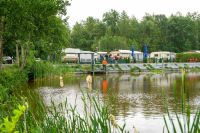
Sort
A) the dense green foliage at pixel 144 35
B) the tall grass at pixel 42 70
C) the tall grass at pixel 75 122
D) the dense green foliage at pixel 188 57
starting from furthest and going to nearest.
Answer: the dense green foliage at pixel 144 35, the dense green foliage at pixel 188 57, the tall grass at pixel 42 70, the tall grass at pixel 75 122

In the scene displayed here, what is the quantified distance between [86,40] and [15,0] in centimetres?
7547

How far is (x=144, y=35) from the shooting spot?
94.4m

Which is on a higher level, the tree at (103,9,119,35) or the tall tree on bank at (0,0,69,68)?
the tree at (103,9,119,35)

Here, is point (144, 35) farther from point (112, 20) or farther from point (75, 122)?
point (75, 122)

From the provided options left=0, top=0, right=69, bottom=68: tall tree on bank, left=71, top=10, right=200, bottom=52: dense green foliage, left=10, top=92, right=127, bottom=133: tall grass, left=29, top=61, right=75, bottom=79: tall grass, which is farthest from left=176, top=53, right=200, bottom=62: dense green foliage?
left=10, top=92, right=127, bottom=133: tall grass

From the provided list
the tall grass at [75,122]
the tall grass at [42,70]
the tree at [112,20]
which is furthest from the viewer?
the tree at [112,20]

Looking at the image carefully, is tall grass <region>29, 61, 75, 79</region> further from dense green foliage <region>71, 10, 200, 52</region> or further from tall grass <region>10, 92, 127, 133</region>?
dense green foliage <region>71, 10, 200, 52</region>

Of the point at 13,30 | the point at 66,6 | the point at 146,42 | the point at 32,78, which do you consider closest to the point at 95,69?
the point at 32,78

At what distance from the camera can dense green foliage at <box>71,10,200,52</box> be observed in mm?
87812

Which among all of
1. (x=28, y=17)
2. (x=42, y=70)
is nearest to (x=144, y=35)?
(x=42, y=70)

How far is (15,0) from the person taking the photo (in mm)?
20328

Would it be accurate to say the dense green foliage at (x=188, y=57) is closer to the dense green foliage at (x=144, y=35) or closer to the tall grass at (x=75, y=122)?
the dense green foliage at (x=144, y=35)

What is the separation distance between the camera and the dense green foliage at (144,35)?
87.8m

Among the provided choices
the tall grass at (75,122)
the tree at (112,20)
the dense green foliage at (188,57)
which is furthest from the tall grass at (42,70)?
the tree at (112,20)
